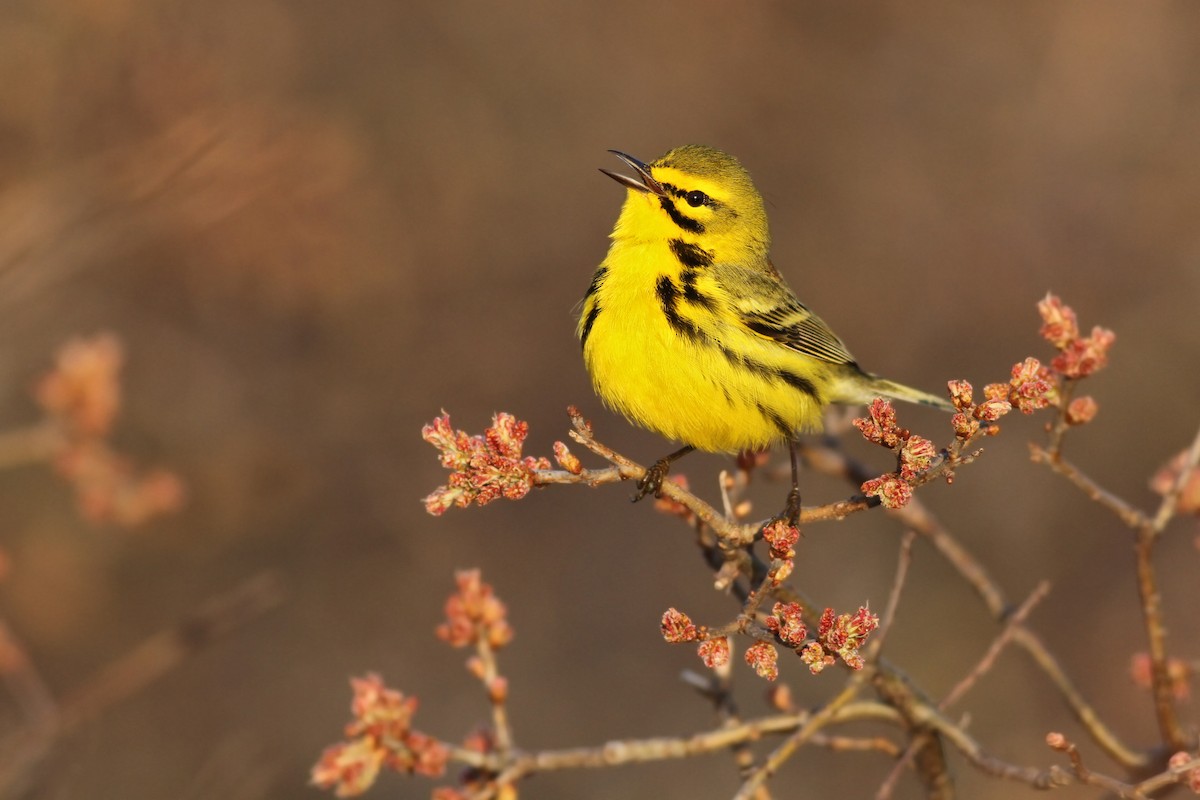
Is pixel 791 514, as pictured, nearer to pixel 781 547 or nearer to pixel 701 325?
pixel 781 547

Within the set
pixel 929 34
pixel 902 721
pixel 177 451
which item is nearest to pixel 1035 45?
pixel 929 34

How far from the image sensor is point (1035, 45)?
32.8ft

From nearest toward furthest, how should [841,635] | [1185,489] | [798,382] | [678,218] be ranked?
[841,635], [1185,489], [798,382], [678,218]

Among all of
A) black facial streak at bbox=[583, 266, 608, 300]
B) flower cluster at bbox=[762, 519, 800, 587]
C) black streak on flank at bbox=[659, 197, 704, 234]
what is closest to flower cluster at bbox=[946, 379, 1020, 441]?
flower cluster at bbox=[762, 519, 800, 587]

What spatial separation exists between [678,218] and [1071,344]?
2304mm

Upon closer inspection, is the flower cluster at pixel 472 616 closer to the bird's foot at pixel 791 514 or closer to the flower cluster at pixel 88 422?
the bird's foot at pixel 791 514

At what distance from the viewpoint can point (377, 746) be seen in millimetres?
2721

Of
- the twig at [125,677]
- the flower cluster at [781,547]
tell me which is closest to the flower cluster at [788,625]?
the flower cluster at [781,547]

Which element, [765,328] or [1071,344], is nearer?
[1071,344]

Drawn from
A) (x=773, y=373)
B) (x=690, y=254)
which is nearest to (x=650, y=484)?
(x=773, y=373)

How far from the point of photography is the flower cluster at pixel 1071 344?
3.08 m

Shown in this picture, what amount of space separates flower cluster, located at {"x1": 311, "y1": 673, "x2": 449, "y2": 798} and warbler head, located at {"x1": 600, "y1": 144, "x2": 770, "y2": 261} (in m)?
2.69

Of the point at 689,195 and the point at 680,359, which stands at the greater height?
the point at 689,195

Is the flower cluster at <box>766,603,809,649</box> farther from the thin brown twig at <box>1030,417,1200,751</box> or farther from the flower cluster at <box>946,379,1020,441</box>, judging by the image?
the thin brown twig at <box>1030,417,1200,751</box>
